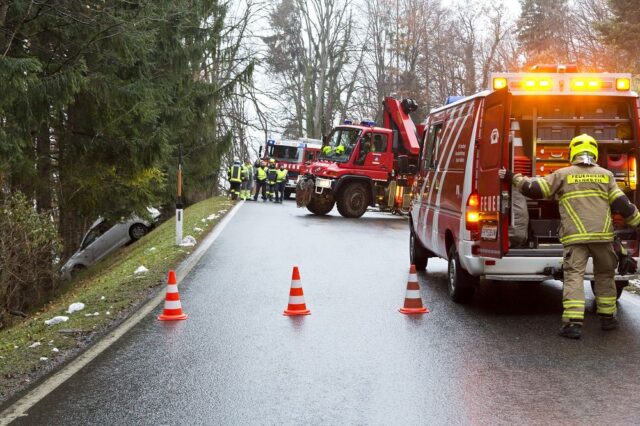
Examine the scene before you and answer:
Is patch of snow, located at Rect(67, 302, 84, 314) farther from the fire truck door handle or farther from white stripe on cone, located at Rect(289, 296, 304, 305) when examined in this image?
the fire truck door handle

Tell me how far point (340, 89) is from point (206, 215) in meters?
32.4

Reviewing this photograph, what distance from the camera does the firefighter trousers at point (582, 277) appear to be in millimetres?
7078

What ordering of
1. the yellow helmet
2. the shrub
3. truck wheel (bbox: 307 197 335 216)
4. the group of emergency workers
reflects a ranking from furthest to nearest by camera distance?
the group of emergency workers < truck wheel (bbox: 307 197 335 216) < the shrub < the yellow helmet

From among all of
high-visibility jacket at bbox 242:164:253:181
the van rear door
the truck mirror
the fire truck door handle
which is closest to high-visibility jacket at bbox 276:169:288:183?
high-visibility jacket at bbox 242:164:253:181

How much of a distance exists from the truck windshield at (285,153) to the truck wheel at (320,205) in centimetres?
1375

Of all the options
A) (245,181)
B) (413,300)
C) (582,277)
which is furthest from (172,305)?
(245,181)

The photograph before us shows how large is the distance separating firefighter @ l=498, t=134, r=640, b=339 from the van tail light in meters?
0.75

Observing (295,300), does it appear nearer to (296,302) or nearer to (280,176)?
(296,302)

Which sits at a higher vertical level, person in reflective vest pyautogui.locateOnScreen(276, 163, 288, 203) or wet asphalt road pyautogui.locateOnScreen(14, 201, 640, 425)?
person in reflective vest pyautogui.locateOnScreen(276, 163, 288, 203)

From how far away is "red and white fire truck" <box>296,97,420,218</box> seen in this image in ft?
75.3

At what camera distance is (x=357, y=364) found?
6.11 m

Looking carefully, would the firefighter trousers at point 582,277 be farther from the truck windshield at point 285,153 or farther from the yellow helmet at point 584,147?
the truck windshield at point 285,153

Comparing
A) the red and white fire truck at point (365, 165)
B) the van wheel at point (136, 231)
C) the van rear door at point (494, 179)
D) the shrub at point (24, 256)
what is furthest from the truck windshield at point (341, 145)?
the van rear door at point (494, 179)

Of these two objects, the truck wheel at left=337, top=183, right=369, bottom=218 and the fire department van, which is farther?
the truck wheel at left=337, top=183, right=369, bottom=218
